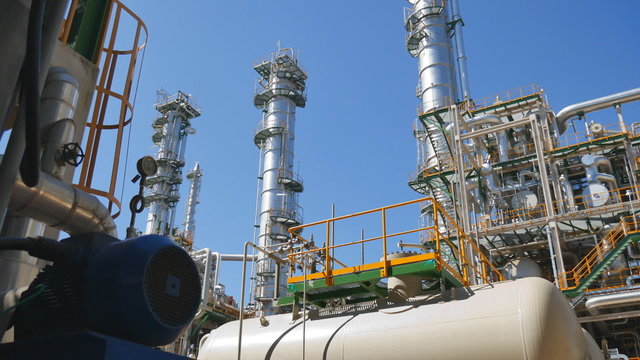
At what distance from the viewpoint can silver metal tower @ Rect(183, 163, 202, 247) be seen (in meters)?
48.2

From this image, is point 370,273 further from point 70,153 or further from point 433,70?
point 433,70

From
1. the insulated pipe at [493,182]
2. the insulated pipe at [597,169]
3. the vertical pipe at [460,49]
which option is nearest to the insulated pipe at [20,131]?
the insulated pipe at [597,169]

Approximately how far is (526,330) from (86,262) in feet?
17.9

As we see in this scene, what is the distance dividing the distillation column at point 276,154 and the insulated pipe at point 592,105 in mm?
17125

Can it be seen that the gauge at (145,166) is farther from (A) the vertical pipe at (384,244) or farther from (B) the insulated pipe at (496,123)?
(B) the insulated pipe at (496,123)

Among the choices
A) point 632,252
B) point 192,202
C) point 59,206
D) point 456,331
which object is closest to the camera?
point 456,331

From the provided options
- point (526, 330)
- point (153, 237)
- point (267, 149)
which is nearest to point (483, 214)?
point (267, 149)

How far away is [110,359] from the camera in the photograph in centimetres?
259

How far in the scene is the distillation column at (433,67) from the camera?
106ft

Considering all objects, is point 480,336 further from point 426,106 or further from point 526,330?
point 426,106

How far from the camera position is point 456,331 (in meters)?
6.95

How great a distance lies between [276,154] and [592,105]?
20063 mm

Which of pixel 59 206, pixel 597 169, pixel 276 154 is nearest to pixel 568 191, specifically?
pixel 597 169

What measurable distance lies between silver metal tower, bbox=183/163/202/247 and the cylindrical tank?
4001 centimetres
